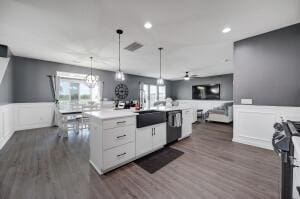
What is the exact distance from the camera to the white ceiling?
182cm

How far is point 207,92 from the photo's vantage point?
322 inches

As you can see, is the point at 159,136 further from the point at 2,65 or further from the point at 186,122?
the point at 2,65

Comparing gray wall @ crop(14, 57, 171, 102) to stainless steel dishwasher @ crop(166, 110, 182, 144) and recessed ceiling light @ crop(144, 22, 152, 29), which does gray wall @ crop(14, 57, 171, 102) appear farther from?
stainless steel dishwasher @ crop(166, 110, 182, 144)

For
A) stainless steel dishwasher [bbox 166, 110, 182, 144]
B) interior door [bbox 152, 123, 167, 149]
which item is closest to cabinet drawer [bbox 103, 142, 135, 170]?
interior door [bbox 152, 123, 167, 149]

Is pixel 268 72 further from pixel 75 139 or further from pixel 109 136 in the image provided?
pixel 75 139

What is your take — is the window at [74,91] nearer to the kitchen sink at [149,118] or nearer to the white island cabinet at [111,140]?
the white island cabinet at [111,140]

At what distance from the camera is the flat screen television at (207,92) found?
7.78 m

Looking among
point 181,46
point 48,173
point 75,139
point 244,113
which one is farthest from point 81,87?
point 244,113

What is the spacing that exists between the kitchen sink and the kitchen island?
7cm

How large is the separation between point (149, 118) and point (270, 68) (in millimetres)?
2944

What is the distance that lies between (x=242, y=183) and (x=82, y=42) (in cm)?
429

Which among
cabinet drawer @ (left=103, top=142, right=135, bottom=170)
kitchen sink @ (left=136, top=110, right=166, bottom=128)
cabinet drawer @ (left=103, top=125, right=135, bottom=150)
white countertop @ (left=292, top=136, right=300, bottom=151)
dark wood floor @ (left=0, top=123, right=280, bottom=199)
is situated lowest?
dark wood floor @ (left=0, top=123, right=280, bottom=199)

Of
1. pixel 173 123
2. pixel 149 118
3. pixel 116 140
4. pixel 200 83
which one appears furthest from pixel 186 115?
pixel 200 83

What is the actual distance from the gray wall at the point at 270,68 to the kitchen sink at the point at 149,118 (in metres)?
2.10
